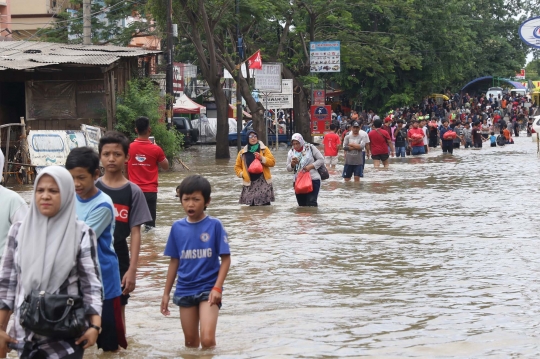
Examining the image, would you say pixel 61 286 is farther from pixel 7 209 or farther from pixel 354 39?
pixel 354 39

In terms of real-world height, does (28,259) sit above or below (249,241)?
above

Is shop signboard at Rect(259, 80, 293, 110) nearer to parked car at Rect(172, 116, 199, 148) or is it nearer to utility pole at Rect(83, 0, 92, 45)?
parked car at Rect(172, 116, 199, 148)

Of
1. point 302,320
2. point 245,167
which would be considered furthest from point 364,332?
point 245,167

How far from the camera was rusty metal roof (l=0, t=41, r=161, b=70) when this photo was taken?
2405cm

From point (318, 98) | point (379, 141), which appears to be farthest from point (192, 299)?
point (318, 98)

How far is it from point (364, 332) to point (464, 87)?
66.2m

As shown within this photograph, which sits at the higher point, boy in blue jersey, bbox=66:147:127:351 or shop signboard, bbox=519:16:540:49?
shop signboard, bbox=519:16:540:49

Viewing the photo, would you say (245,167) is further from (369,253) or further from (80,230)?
(80,230)

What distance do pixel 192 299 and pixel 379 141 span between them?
21.0 metres

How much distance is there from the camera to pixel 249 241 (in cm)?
1300

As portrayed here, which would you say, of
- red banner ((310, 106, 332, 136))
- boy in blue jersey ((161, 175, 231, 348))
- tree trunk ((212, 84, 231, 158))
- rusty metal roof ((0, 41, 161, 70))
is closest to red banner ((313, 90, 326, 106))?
red banner ((310, 106, 332, 136))

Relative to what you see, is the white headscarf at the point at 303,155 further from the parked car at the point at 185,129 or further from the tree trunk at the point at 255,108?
the parked car at the point at 185,129

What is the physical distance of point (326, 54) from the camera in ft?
136

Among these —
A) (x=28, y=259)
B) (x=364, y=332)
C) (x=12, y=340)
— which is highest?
(x=28, y=259)
